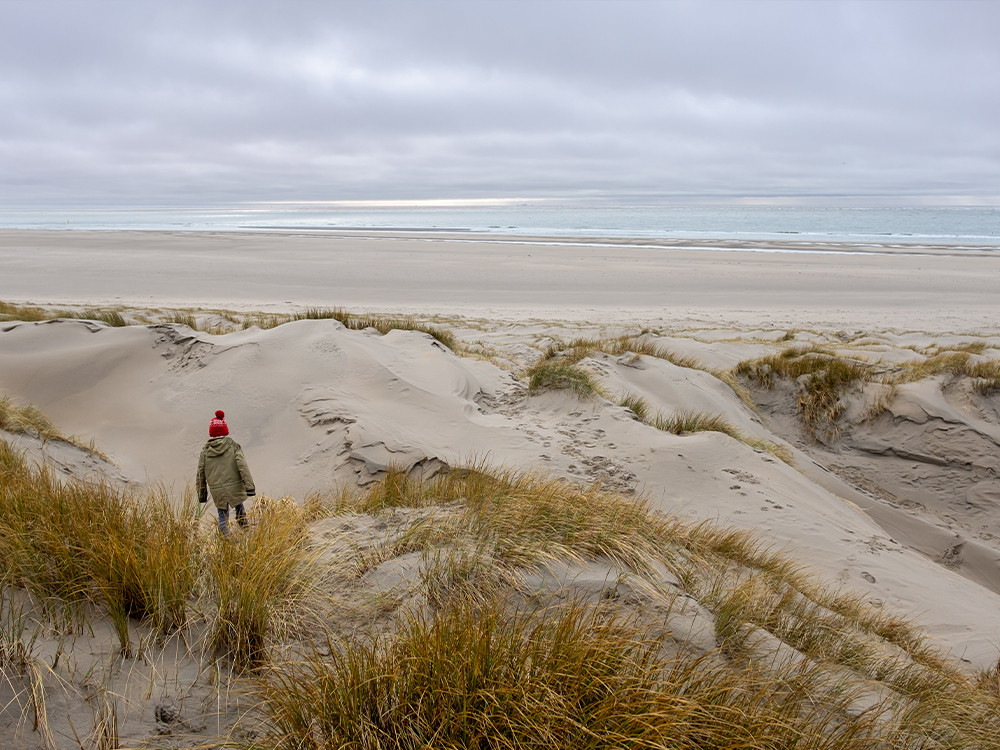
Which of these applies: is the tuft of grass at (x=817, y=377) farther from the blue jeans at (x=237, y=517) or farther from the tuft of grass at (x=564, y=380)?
the blue jeans at (x=237, y=517)

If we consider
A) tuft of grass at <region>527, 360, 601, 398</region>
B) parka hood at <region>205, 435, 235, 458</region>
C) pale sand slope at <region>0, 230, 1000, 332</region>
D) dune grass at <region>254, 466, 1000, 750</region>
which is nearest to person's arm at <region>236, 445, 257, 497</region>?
parka hood at <region>205, 435, 235, 458</region>

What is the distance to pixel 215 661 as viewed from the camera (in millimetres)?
2662

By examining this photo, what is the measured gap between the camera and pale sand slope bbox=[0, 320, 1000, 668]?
6.01 meters

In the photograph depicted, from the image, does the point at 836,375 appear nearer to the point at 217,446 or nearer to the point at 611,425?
the point at 611,425

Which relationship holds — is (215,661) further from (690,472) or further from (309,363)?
(309,363)

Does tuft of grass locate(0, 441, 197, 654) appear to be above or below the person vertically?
above

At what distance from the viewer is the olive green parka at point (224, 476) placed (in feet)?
16.0

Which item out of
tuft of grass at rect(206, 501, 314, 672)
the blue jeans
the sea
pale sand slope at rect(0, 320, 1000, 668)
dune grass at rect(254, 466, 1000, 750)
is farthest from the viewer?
the sea

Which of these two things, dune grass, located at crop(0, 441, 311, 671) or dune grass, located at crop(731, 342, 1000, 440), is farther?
dune grass, located at crop(731, 342, 1000, 440)

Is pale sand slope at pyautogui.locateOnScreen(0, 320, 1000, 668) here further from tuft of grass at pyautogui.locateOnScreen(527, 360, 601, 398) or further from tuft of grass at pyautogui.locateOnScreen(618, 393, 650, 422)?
tuft of grass at pyautogui.locateOnScreen(618, 393, 650, 422)

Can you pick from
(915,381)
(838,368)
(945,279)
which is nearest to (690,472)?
(838,368)

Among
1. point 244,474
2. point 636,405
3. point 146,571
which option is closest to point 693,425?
point 636,405

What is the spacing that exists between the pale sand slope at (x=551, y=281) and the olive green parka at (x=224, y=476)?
14.1 meters

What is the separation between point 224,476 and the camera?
4906 mm
